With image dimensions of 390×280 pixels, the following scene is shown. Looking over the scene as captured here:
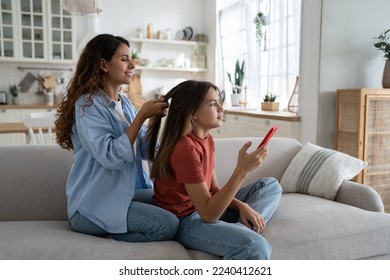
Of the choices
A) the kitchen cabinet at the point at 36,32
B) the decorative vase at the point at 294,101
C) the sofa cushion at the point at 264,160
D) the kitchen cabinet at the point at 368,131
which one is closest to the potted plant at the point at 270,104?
the decorative vase at the point at 294,101

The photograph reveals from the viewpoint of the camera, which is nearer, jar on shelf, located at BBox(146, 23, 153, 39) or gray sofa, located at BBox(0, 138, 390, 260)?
gray sofa, located at BBox(0, 138, 390, 260)

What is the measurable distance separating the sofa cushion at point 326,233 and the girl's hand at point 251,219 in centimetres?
5

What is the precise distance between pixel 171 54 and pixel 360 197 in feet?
14.0

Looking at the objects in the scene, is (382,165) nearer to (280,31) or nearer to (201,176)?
(280,31)

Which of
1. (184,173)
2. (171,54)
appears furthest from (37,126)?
(171,54)

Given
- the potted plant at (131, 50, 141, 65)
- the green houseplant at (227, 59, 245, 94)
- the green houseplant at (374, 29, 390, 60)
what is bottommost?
the green houseplant at (227, 59, 245, 94)

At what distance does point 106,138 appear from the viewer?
1.41 meters

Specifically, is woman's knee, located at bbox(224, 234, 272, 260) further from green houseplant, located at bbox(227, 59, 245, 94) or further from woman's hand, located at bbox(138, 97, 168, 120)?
green houseplant, located at bbox(227, 59, 245, 94)

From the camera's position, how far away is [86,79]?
154 cm

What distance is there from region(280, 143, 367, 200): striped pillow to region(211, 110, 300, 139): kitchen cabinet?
3.74 ft

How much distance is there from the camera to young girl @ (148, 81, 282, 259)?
131 centimetres

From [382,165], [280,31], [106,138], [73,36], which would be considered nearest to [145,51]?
[73,36]

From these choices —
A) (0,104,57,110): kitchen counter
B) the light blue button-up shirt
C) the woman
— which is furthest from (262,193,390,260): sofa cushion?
(0,104,57,110): kitchen counter
